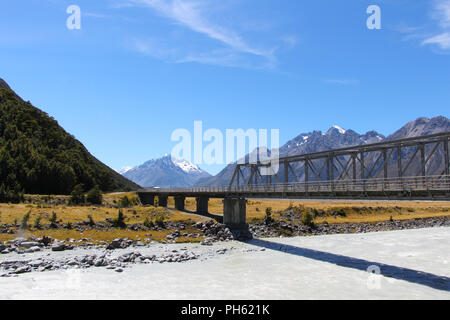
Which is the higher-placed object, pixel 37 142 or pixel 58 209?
pixel 37 142

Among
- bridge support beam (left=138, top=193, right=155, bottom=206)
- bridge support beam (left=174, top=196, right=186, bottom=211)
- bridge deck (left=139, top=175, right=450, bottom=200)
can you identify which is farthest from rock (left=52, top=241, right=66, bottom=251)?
bridge support beam (left=138, top=193, right=155, bottom=206)

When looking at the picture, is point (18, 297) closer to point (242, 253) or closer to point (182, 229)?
point (242, 253)

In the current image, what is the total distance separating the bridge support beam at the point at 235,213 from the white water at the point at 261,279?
44.2ft

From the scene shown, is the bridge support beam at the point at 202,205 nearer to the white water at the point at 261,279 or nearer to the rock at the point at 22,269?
the white water at the point at 261,279

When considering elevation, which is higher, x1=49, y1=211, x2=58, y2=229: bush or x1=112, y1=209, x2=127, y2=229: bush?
x1=49, y1=211, x2=58, y2=229: bush

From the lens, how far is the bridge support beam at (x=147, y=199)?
91.9 metres

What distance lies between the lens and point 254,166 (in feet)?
178

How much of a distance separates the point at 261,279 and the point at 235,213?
2633 centimetres

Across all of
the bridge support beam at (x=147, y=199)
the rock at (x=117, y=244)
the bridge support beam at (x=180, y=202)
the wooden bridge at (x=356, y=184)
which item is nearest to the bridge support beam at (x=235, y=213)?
the wooden bridge at (x=356, y=184)

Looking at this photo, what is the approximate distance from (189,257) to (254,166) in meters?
24.6

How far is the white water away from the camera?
20.6 metres

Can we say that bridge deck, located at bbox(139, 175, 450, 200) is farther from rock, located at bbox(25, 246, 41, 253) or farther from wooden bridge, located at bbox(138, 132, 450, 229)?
rock, located at bbox(25, 246, 41, 253)

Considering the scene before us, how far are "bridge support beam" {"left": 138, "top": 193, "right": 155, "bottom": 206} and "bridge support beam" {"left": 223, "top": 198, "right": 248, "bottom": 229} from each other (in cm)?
4423
